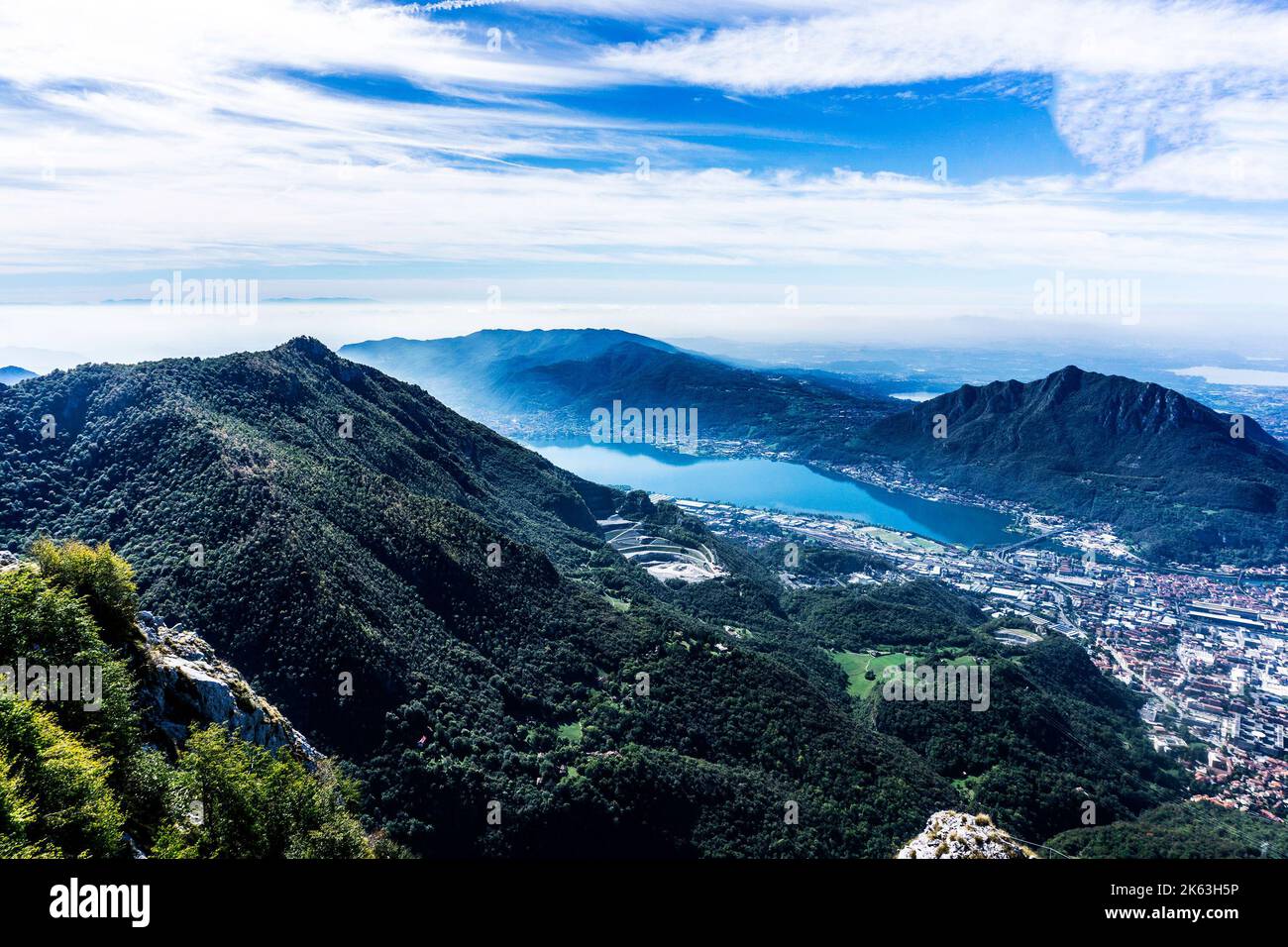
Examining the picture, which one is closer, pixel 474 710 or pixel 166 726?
pixel 166 726

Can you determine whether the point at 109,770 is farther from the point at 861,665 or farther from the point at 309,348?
the point at 309,348

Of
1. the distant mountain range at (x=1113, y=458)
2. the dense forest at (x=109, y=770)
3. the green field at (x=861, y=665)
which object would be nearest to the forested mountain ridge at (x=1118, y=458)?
the distant mountain range at (x=1113, y=458)

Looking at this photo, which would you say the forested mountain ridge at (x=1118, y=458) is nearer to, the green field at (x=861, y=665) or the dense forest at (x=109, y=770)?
the green field at (x=861, y=665)

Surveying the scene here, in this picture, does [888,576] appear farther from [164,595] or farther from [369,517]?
[164,595]

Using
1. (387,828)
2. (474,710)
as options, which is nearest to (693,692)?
(474,710)

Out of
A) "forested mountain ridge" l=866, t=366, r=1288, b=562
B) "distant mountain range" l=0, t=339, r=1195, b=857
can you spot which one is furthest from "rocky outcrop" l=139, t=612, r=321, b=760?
"forested mountain ridge" l=866, t=366, r=1288, b=562

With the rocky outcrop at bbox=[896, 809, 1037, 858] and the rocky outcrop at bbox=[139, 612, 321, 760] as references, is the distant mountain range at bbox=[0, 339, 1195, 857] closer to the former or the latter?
the rocky outcrop at bbox=[139, 612, 321, 760]
